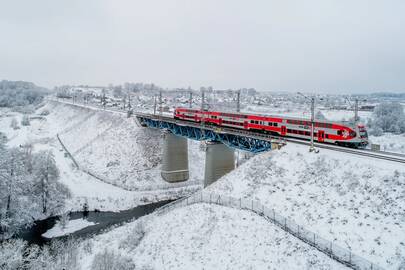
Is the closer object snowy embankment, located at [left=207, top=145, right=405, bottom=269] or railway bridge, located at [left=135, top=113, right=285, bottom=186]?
snowy embankment, located at [left=207, top=145, right=405, bottom=269]

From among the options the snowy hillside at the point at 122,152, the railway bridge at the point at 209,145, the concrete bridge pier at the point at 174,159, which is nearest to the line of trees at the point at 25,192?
the snowy hillside at the point at 122,152

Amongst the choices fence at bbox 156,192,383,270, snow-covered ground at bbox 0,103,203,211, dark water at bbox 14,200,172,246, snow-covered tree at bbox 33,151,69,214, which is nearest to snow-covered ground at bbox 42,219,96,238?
dark water at bbox 14,200,172,246

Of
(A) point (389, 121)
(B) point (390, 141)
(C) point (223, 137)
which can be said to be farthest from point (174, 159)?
(A) point (389, 121)

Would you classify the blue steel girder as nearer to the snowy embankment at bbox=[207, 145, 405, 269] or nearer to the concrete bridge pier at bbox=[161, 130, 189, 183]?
the concrete bridge pier at bbox=[161, 130, 189, 183]

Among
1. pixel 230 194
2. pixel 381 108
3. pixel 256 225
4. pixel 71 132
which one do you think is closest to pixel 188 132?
pixel 230 194

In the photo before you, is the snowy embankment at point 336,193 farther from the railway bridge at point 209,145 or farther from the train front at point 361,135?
the train front at point 361,135

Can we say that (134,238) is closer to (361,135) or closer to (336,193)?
(336,193)
